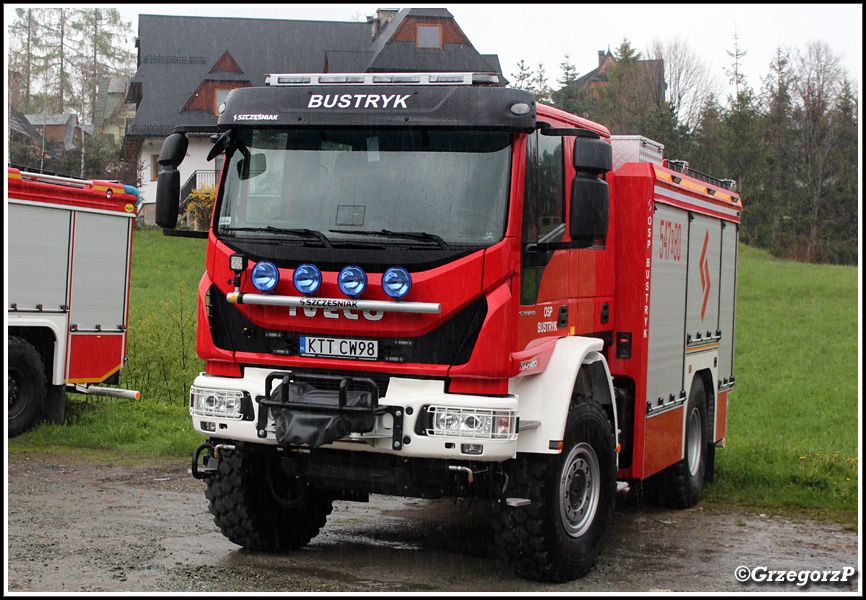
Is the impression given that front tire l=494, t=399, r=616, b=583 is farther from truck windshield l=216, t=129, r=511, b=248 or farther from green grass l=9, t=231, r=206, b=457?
green grass l=9, t=231, r=206, b=457

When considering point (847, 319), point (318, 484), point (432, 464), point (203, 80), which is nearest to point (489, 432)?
point (432, 464)

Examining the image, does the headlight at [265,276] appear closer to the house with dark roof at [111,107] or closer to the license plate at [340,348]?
the license plate at [340,348]

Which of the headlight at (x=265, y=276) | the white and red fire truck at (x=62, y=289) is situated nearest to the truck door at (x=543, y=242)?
the headlight at (x=265, y=276)

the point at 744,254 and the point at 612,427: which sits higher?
the point at 744,254

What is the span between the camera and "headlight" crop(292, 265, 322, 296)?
19.1 feet

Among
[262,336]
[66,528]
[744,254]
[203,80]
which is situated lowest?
[66,528]

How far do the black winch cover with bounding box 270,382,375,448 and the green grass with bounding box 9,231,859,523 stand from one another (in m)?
4.85

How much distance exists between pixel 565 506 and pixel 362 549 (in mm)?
1648

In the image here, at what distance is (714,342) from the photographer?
32.5 feet

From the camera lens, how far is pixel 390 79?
616cm

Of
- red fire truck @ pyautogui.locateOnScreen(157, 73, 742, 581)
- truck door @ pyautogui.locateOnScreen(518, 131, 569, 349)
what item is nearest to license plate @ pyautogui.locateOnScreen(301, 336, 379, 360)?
red fire truck @ pyautogui.locateOnScreen(157, 73, 742, 581)

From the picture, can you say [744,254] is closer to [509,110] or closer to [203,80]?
[203,80]

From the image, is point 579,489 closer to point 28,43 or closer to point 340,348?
point 340,348

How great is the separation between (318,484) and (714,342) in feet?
16.9
